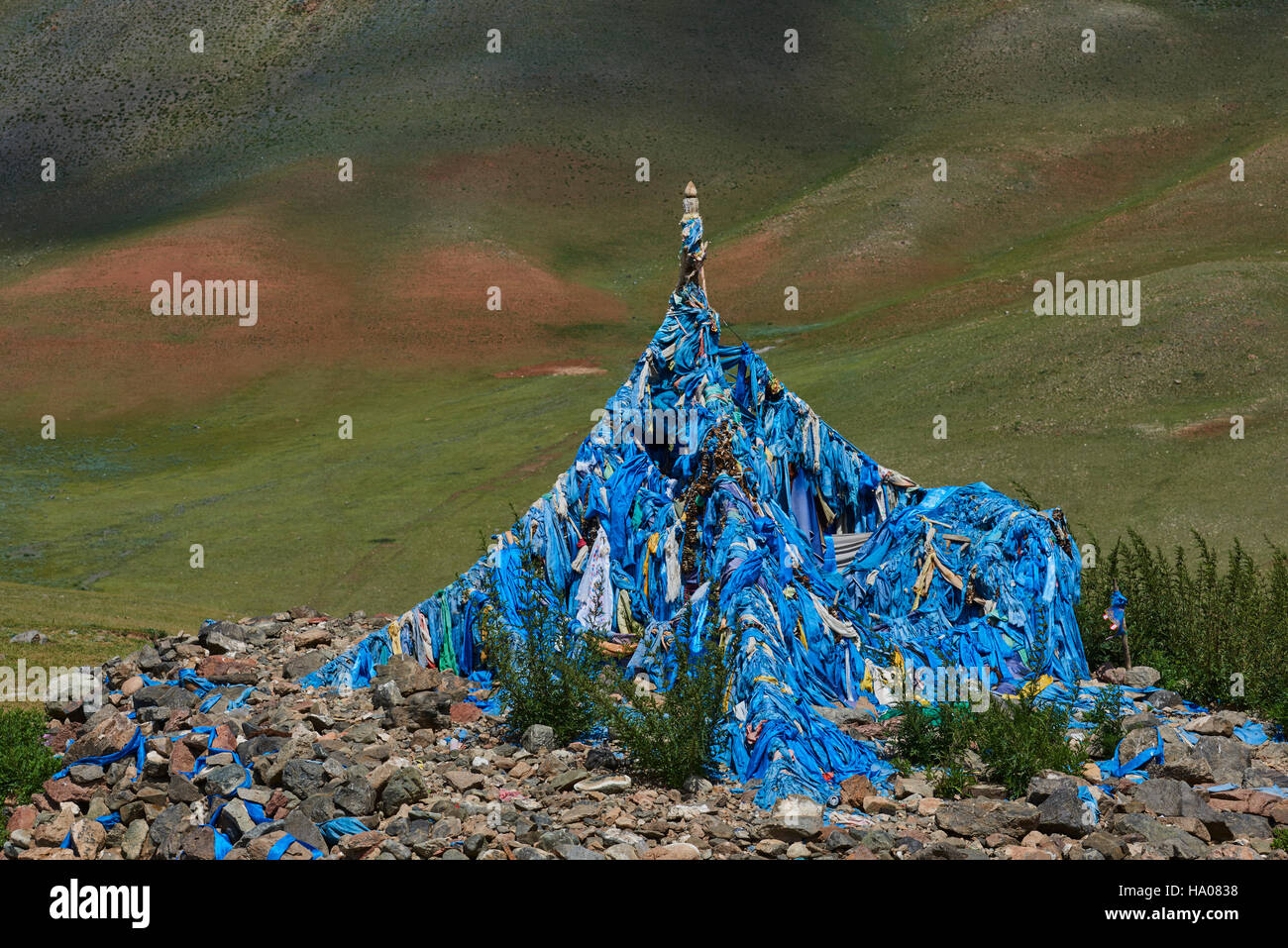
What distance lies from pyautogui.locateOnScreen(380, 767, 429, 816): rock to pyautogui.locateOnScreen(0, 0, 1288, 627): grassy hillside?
409 inches

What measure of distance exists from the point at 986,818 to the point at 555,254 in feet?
178

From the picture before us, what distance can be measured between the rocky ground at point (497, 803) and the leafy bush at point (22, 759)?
193 millimetres

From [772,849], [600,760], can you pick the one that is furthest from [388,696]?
[772,849]

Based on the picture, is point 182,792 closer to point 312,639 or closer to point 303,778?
point 303,778

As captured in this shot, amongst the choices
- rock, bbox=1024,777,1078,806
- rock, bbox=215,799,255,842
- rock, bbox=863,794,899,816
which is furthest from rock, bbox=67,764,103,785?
rock, bbox=1024,777,1078,806

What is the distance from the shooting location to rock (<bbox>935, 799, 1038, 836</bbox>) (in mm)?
8430

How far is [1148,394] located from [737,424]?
16.6 meters

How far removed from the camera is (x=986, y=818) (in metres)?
8.56

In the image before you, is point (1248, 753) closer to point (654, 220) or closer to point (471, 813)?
point (471, 813)

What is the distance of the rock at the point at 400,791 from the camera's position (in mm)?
8992

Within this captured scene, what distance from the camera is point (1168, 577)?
43.2ft

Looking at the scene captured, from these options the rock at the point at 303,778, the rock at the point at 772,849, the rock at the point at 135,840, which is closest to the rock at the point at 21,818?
the rock at the point at 135,840

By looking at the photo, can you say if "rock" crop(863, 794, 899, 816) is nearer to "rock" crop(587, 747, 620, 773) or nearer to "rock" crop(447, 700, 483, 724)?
"rock" crop(587, 747, 620, 773)

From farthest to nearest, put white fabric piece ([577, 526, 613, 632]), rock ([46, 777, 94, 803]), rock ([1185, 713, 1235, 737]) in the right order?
1. white fabric piece ([577, 526, 613, 632])
2. rock ([1185, 713, 1235, 737])
3. rock ([46, 777, 94, 803])
